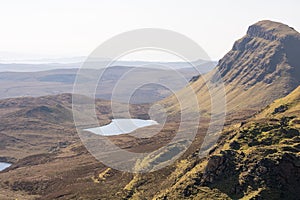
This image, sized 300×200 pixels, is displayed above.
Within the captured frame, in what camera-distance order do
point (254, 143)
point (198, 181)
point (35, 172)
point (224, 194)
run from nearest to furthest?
point (224, 194)
point (198, 181)
point (254, 143)
point (35, 172)

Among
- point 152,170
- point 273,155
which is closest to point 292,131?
point 273,155

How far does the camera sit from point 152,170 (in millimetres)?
140125

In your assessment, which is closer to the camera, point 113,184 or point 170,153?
point 113,184

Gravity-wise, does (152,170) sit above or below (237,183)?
below

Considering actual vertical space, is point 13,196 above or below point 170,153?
below

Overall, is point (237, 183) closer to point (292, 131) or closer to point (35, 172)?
point (292, 131)

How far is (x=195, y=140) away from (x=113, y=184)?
177 feet

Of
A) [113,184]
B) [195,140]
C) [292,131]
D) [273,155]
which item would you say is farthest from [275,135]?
[195,140]

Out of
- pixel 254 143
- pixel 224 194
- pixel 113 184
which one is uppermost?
pixel 254 143

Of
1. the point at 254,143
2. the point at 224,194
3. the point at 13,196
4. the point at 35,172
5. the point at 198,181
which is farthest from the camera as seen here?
the point at 35,172

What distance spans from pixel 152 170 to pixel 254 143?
4188cm

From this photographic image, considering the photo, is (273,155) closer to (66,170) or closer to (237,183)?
(237,183)

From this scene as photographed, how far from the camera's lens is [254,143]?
362ft

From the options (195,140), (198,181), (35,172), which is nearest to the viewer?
(198,181)
